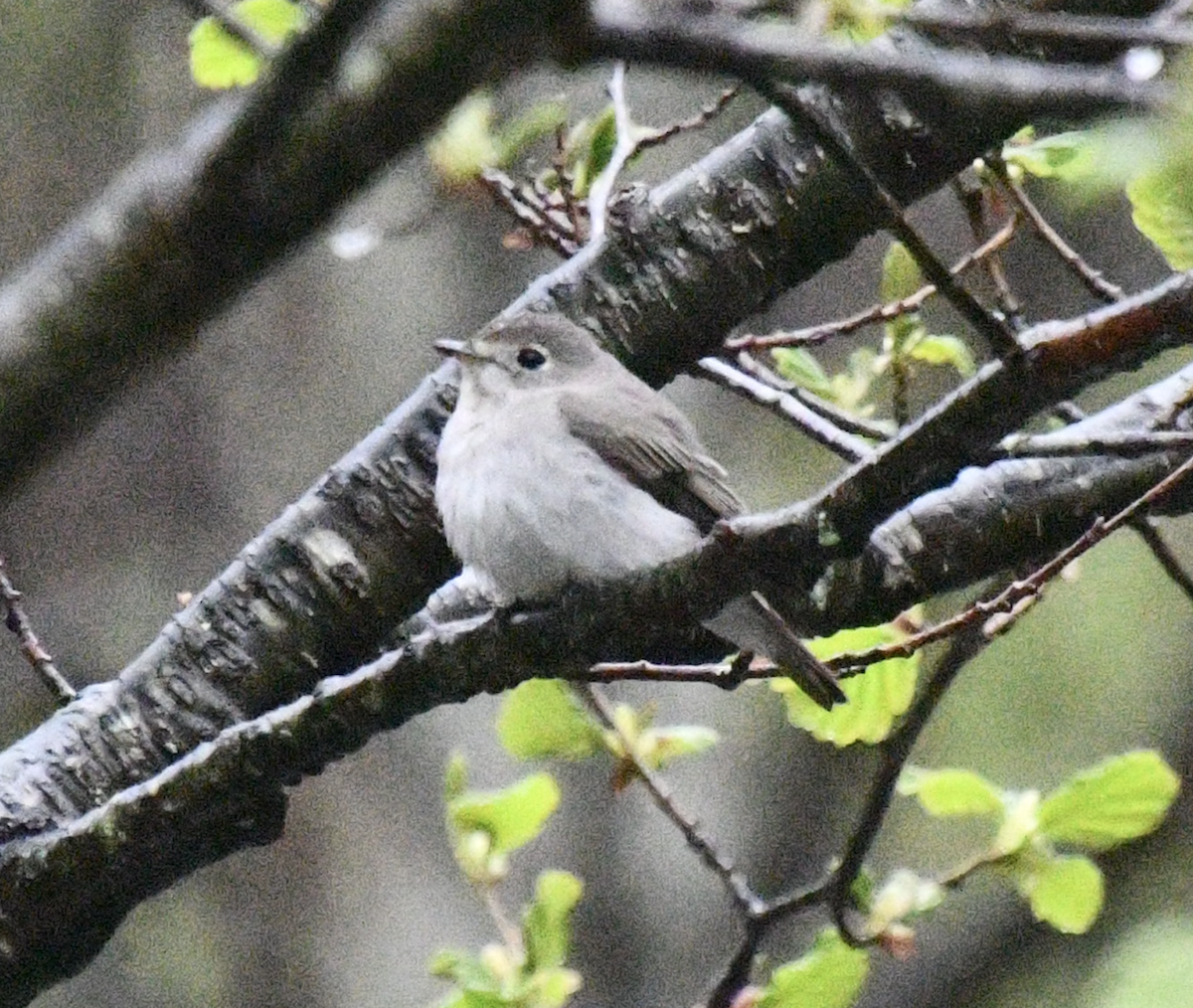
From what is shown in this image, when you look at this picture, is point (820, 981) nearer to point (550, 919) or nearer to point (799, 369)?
point (550, 919)

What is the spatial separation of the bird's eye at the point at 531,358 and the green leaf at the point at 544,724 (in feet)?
2.44

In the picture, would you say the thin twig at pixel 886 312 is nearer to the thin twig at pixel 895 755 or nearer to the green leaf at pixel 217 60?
A: the thin twig at pixel 895 755

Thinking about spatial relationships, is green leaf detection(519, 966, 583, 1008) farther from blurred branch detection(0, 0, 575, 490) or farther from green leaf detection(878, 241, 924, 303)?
blurred branch detection(0, 0, 575, 490)

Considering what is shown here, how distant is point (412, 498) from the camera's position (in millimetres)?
2580

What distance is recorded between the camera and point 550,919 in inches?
82.7

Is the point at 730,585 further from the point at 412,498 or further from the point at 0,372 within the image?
the point at 0,372

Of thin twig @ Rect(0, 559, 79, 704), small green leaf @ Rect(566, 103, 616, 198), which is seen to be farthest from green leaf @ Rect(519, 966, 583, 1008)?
small green leaf @ Rect(566, 103, 616, 198)

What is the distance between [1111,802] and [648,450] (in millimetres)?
1038

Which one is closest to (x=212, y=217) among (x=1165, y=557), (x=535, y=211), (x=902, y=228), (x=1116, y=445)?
(x=902, y=228)

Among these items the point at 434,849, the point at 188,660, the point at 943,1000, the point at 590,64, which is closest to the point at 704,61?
the point at 590,64

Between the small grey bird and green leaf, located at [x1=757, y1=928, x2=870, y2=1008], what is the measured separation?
1.39ft

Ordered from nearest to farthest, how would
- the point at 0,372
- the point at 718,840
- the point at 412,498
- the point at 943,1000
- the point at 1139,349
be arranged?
the point at 0,372 → the point at 1139,349 → the point at 412,498 → the point at 943,1000 → the point at 718,840

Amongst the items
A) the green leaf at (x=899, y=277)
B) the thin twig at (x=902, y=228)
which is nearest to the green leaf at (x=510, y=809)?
the green leaf at (x=899, y=277)

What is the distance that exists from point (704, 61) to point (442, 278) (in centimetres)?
492
